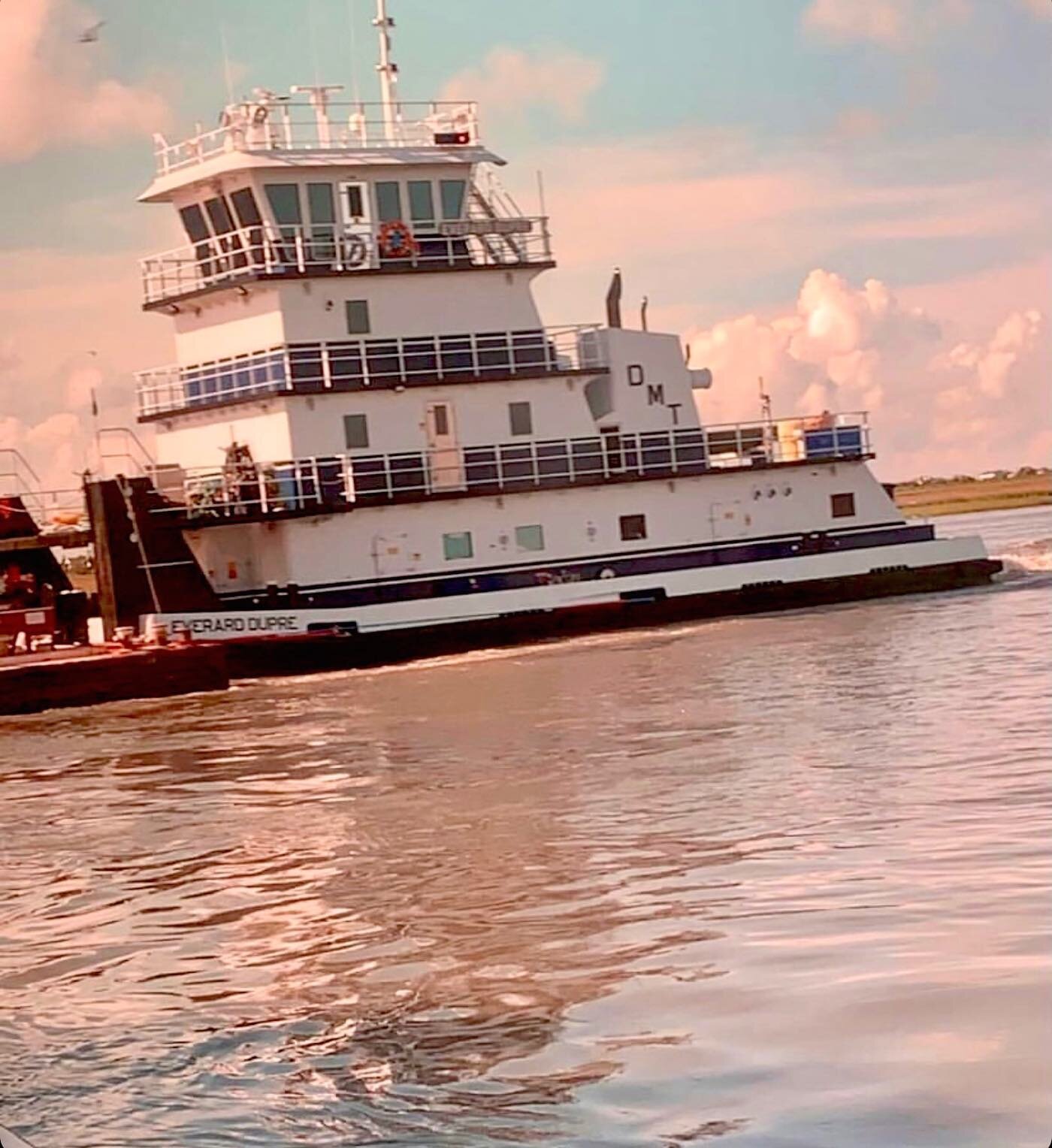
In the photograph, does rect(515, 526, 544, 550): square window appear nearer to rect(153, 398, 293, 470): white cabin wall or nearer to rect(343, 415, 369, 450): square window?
rect(343, 415, 369, 450): square window

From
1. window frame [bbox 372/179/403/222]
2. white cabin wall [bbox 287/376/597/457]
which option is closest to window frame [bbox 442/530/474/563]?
white cabin wall [bbox 287/376/597/457]

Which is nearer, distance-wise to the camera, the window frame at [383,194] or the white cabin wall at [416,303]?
the white cabin wall at [416,303]

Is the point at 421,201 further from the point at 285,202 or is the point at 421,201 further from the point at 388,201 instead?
the point at 285,202

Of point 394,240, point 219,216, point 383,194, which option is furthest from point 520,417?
point 219,216

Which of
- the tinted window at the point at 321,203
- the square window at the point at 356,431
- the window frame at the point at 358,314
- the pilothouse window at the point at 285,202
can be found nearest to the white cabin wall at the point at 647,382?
the window frame at the point at 358,314

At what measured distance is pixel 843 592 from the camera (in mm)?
19828

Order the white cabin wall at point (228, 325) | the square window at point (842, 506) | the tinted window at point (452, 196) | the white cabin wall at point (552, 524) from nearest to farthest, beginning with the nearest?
1. the white cabin wall at point (552, 524)
2. the white cabin wall at point (228, 325)
3. the tinted window at point (452, 196)
4. the square window at point (842, 506)

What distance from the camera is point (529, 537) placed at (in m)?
18.8

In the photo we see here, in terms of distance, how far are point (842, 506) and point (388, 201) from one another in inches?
214

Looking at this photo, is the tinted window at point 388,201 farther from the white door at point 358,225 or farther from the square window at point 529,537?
the square window at point 529,537

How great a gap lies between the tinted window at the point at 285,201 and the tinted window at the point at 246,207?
162 mm

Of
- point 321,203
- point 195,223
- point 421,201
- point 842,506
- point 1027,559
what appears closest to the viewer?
point 321,203

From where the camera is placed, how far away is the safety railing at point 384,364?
1856 cm

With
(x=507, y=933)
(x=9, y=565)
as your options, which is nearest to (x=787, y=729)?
(x=507, y=933)
